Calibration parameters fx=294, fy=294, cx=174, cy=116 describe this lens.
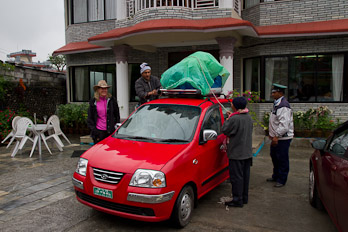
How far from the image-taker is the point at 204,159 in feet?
14.4

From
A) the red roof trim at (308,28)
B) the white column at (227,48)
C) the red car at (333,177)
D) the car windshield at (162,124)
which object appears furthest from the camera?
the white column at (227,48)

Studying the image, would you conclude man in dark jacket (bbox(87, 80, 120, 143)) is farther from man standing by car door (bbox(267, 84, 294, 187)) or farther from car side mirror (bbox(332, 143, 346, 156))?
car side mirror (bbox(332, 143, 346, 156))

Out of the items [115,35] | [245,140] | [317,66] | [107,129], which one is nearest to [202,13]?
[115,35]

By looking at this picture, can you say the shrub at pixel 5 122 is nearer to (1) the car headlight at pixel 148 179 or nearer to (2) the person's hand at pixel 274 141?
(1) the car headlight at pixel 148 179

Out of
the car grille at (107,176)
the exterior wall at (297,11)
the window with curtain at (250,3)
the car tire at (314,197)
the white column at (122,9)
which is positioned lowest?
the car tire at (314,197)

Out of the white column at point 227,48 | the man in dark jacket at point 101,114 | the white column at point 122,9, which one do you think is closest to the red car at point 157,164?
the man in dark jacket at point 101,114

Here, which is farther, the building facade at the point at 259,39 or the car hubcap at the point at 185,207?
the building facade at the point at 259,39

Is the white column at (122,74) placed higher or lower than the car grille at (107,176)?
higher

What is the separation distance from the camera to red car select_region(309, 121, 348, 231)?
116 inches

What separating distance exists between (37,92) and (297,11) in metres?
10.8

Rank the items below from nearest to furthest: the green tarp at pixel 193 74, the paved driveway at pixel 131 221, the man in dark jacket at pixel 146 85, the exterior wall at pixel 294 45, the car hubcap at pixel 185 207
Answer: the car hubcap at pixel 185 207 < the paved driveway at pixel 131 221 < the green tarp at pixel 193 74 < the man in dark jacket at pixel 146 85 < the exterior wall at pixel 294 45

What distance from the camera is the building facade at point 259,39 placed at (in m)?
9.34

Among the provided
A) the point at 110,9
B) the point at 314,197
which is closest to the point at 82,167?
the point at 314,197

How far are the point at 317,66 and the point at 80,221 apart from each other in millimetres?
9148
